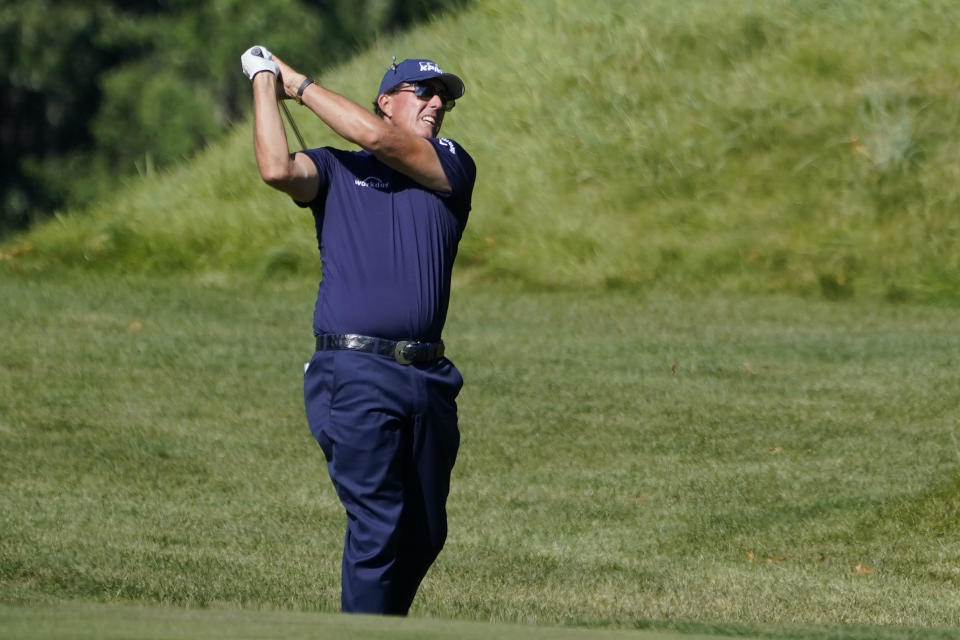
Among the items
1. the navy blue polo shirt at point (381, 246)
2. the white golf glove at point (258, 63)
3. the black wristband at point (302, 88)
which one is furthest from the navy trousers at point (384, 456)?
the white golf glove at point (258, 63)

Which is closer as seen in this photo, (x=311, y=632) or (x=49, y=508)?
(x=311, y=632)

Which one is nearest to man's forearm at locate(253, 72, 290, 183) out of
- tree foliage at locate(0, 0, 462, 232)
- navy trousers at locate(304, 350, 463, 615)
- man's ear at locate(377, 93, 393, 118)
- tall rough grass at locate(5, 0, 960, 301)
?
man's ear at locate(377, 93, 393, 118)

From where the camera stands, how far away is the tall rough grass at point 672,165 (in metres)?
16.9

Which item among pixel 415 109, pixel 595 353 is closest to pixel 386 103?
pixel 415 109

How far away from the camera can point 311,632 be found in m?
3.85

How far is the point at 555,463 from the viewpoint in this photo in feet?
33.4

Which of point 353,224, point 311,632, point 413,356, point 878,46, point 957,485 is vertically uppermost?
point 878,46

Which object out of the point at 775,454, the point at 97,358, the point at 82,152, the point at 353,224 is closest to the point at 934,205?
the point at 775,454

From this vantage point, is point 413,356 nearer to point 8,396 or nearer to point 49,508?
point 49,508

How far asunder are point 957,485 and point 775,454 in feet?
4.40

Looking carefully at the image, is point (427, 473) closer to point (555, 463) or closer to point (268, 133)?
point (268, 133)

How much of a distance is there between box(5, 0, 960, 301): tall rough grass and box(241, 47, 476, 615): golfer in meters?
11.2

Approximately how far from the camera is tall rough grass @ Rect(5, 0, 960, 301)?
16.9 meters

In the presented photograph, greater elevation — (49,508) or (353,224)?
(353,224)
